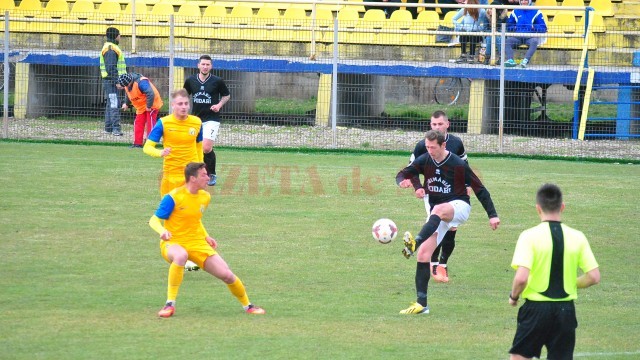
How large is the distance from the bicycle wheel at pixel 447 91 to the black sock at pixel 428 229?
53.2ft

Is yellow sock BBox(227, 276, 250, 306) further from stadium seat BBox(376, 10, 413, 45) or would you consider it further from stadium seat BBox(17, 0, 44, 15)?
stadium seat BBox(17, 0, 44, 15)

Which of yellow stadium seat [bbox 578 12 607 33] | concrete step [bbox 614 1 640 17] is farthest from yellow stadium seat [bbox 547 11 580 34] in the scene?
concrete step [bbox 614 1 640 17]

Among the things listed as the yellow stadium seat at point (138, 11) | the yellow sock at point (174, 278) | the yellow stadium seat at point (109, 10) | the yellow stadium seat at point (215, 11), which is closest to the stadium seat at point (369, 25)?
the yellow stadium seat at point (215, 11)

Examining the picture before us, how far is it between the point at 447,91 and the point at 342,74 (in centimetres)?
339

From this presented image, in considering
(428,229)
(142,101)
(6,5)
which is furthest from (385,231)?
(6,5)

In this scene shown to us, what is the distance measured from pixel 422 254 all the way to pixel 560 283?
3319 millimetres

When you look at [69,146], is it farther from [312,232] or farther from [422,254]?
[422,254]

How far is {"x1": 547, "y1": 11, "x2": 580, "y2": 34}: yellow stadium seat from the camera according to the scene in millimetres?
24266

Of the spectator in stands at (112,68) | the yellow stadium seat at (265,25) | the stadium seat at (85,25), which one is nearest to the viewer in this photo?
the spectator in stands at (112,68)

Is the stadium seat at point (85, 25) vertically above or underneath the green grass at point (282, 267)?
above

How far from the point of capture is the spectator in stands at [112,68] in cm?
2236

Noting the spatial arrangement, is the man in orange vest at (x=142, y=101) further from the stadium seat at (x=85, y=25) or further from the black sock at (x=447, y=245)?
the black sock at (x=447, y=245)

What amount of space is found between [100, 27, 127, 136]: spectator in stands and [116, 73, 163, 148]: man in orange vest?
1.15 metres

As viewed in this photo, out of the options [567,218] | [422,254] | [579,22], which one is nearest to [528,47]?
[579,22]
